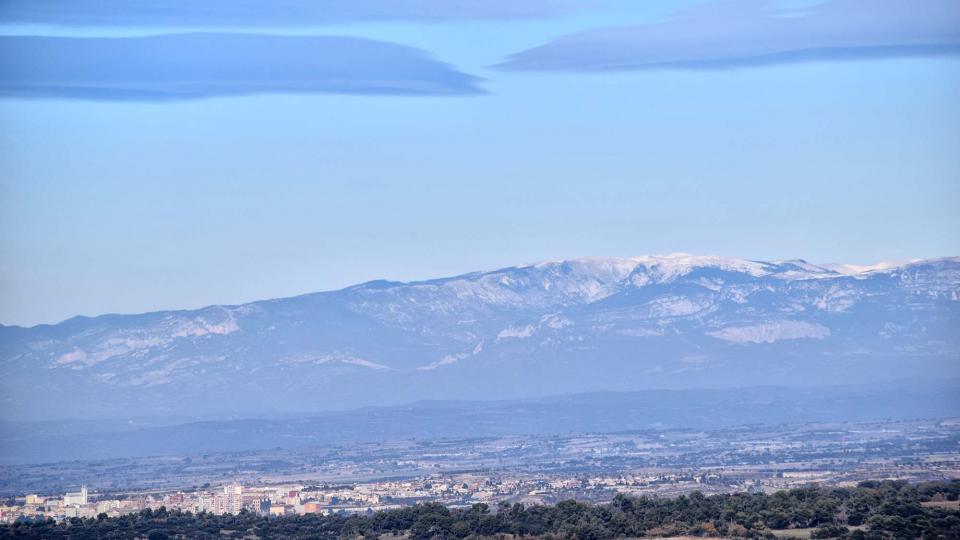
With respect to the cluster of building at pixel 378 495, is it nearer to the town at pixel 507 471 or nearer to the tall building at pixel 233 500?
the tall building at pixel 233 500

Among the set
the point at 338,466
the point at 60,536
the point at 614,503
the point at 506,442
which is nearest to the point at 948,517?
the point at 614,503

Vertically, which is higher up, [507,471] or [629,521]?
[507,471]

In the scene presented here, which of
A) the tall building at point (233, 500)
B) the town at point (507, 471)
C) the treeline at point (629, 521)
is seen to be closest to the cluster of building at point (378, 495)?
the tall building at point (233, 500)

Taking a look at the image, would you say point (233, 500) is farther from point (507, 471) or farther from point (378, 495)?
point (507, 471)

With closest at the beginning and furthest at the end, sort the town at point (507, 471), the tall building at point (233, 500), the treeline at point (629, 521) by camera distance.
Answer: the treeline at point (629, 521)
the tall building at point (233, 500)
the town at point (507, 471)

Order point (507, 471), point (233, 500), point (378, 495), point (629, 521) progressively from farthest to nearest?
1. point (507, 471)
2. point (378, 495)
3. point (233, 500)
4. point (629, 521)

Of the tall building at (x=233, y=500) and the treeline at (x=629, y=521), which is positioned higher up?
the tall building at (x=233, y=500)

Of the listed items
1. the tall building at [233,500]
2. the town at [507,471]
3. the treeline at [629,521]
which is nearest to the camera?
the treeline at [629,521]

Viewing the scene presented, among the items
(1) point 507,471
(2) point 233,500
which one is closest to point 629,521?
(2) point 233,500
